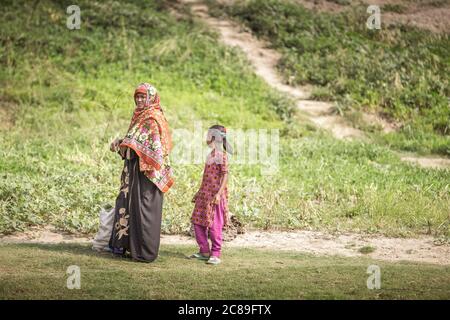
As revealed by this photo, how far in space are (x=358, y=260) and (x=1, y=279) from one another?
392cm

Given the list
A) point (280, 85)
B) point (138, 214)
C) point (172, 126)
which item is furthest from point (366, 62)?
point (138, 214)

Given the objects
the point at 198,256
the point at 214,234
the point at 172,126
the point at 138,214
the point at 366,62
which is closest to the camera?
the point at 138,214

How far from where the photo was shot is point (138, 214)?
7.88 m

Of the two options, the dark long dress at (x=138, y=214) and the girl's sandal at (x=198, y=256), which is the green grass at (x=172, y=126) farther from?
the dark long dress at (x=138, y=214)

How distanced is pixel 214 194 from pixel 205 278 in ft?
3.83

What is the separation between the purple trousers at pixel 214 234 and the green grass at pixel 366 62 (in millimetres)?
8804

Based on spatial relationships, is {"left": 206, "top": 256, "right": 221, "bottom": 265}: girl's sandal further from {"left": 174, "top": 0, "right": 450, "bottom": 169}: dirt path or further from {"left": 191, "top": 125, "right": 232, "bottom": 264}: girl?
{"left": 174, "top": 0, "right": 450, "bottom": 169}: dirt path

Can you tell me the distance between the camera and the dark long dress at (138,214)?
790 cm

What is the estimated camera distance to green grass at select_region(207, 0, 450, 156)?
1762 centimetres

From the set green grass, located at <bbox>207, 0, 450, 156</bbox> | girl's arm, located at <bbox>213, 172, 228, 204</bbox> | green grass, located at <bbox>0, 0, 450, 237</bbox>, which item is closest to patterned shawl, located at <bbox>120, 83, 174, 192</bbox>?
girl's arm, located at <bbox>213, 172, 228, 204</bbox>

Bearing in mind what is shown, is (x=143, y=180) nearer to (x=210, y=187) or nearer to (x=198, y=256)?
(x=210, y=187)

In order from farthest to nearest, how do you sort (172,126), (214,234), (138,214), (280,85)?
(280,85), (172,126), (214,234), (138,214)

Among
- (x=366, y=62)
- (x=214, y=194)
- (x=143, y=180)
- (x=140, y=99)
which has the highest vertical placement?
(x=366, y=62)

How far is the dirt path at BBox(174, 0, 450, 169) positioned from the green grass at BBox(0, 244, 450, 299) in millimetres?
7273
